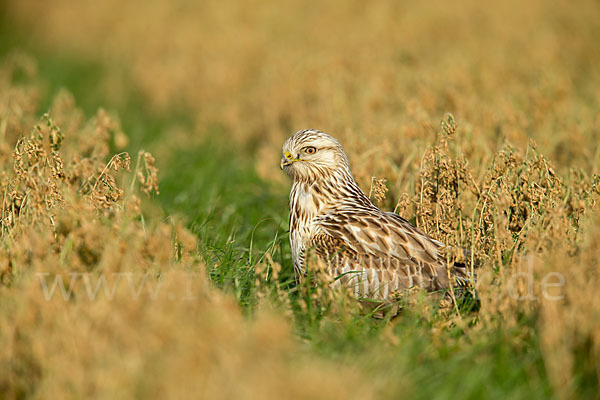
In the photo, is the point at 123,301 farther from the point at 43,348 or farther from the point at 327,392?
the point at 327,392

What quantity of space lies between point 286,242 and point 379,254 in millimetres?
1434

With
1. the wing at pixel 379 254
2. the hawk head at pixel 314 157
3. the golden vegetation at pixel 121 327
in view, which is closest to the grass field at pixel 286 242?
the golden vegetation at pixel 121 327

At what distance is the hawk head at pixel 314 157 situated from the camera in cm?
487

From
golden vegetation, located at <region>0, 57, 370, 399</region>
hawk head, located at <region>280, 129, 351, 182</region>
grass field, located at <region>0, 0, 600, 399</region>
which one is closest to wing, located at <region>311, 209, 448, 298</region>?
Answer: grass field, located at <region>0, 0, 600, 399</region>

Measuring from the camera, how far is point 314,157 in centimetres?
487

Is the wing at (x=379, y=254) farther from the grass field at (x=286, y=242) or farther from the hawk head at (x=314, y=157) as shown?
the hawk head at (x=314, y=157)

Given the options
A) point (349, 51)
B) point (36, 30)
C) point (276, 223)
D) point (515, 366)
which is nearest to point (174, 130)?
point (349, 51)

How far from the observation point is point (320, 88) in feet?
28.5

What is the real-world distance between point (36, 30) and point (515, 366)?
58.4ft

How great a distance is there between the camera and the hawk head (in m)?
4.87

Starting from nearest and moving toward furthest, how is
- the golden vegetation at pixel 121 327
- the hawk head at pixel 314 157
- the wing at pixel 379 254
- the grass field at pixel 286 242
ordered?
the golden vegetation at pixel 121 327 → the grass field at pixel 286 242 → the wing at pixel 379 254 → the hawk head at pixel 314 157

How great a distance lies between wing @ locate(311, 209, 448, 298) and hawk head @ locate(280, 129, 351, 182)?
1.63ft

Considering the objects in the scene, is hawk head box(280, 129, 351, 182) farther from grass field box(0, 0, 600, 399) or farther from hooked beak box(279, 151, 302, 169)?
grass field box(0, 0, 600, 399)

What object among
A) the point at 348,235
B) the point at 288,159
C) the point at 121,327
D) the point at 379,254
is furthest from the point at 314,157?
the point at 121,327
